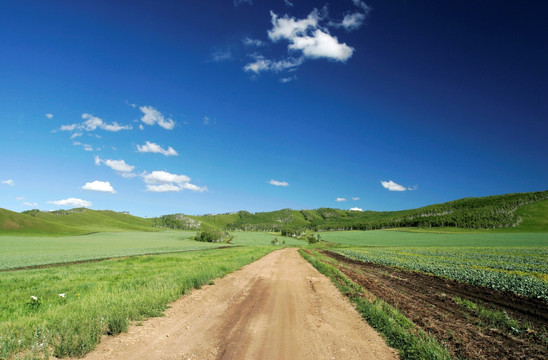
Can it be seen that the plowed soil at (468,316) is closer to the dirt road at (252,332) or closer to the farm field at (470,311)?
the farm field at (470,311)

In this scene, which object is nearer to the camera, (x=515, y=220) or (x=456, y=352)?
(x=456, y=352)

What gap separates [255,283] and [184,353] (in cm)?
1149

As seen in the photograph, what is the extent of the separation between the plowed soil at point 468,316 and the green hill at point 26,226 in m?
163

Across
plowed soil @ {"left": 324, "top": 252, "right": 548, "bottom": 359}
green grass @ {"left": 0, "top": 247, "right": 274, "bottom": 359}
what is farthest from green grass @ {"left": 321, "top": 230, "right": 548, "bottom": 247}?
green grass @ {"left": 0, "top": 247, "right": 274, "bottom": 359}

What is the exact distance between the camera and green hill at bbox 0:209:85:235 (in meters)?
120

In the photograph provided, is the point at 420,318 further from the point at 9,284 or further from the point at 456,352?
the point at 9,284

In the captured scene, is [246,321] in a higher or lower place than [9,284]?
higher

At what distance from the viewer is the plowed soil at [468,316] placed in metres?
8.02

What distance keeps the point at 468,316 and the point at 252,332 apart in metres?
10.1

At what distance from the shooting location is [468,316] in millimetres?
11484

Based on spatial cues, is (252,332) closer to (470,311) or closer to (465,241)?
(470,311)

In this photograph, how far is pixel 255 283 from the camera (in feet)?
60.7

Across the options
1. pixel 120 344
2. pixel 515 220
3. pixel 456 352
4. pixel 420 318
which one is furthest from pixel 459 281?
pixel 515 220

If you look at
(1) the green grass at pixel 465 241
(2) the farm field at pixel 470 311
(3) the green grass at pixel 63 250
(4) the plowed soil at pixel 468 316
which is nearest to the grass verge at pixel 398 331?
(2) the farm field at pixel 470 311
